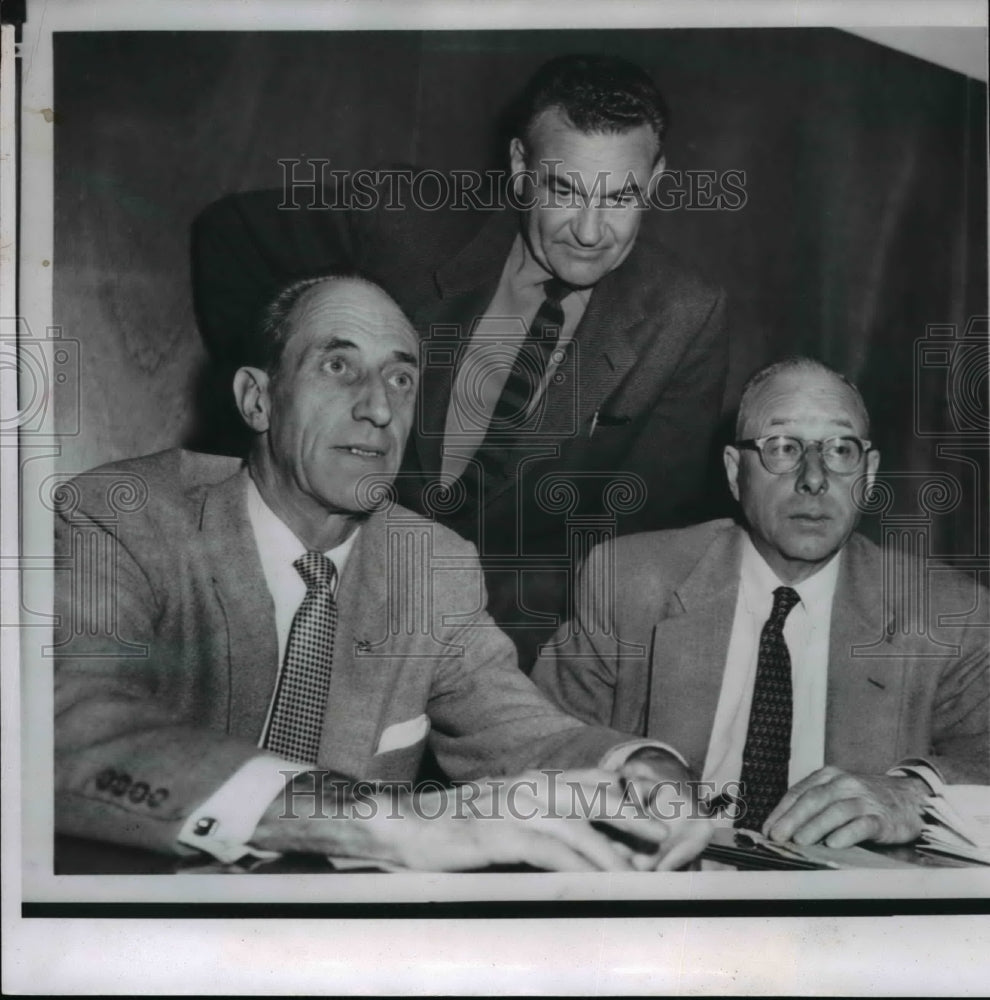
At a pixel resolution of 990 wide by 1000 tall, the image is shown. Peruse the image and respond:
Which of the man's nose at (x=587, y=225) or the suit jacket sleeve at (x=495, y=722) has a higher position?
the man's nose at (x=587, y=225)

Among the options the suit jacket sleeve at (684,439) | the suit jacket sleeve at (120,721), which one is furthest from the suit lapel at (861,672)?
the suit jacket sleeve at (120,721)

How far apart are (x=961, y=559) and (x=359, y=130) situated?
5.00ft

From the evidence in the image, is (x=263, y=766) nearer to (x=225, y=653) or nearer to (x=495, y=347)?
(x=225, y=653)

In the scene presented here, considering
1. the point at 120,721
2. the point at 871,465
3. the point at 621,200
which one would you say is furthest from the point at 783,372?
the point at 120,721

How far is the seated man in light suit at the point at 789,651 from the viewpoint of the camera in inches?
93.3

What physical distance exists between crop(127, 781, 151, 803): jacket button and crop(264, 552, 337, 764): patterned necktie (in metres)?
0.24

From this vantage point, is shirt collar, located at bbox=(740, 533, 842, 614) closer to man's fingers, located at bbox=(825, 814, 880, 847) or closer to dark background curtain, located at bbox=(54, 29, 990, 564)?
dark background curtain, located at bbox=(54, 29, 990, 564)

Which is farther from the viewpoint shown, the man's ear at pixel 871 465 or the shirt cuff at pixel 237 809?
the man's ear at pixel 871 465

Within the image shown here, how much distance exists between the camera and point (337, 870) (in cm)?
234

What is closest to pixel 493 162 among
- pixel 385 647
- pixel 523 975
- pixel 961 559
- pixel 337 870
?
pixel 385 647

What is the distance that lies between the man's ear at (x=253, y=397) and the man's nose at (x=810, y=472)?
108cm

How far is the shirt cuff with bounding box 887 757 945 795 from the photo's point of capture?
2.39 m

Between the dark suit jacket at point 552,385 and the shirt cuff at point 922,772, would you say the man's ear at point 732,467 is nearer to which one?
the dark suit jacket at point 552,385

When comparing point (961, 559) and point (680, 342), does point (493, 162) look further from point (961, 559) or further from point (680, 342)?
point (961, 559)
